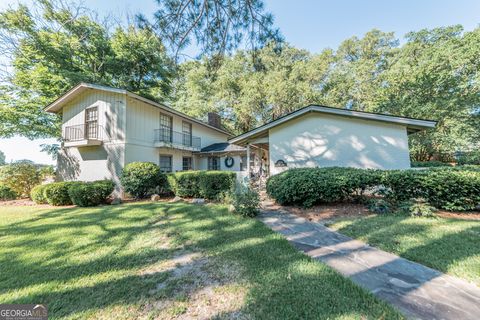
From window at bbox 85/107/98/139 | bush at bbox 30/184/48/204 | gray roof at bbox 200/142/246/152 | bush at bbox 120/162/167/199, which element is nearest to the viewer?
bush at bbox 30/184/48/204

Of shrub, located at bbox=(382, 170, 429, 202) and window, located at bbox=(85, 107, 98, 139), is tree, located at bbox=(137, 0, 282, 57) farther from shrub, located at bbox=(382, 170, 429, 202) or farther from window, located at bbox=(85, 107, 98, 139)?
window, located at bbox=(85, 107, 98, 139)

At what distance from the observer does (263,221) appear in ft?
17.9

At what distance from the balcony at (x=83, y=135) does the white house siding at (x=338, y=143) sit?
33.3ft

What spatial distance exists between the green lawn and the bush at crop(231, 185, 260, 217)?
6.96 feet

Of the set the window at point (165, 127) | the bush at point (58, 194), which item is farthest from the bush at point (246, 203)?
the window at point (165, 127)

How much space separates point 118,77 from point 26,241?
1811 cm

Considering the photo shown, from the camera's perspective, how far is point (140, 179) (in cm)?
966

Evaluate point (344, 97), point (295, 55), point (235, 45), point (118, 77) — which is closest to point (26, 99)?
point (118, 77)

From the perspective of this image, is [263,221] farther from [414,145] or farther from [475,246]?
[414,145]

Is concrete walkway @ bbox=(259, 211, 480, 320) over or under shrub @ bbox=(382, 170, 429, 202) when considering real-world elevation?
under

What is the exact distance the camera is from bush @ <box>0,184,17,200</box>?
34.4 ft

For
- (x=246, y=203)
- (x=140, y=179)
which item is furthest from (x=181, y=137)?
(x=246, y=203)

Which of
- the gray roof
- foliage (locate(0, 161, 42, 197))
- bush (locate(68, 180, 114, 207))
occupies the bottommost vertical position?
bush (locate(68, 180, 114, 207))

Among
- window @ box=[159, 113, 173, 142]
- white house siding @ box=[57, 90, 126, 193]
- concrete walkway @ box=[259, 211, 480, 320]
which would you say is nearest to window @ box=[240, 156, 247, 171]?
window @ box=[159, 113, 173, 142]
